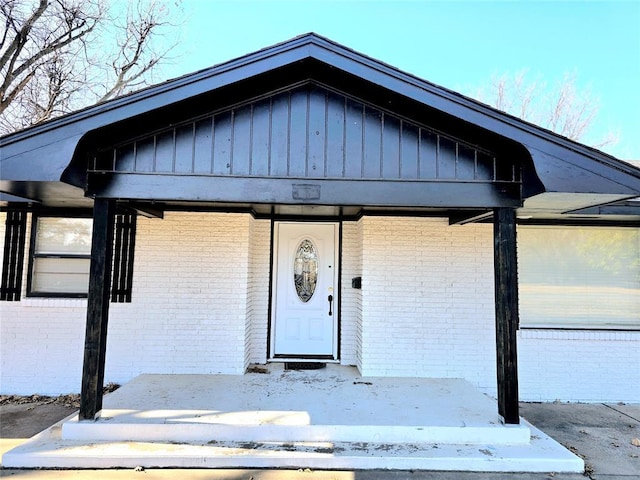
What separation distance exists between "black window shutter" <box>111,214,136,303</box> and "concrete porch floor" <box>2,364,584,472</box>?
5.02 ft

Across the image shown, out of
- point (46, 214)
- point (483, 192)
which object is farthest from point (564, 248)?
point (46, 214)

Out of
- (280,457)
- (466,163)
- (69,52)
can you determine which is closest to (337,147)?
(466,163)

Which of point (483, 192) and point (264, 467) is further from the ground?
point (483, 192)

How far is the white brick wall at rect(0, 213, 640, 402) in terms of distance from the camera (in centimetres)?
550

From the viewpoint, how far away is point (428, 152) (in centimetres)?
385

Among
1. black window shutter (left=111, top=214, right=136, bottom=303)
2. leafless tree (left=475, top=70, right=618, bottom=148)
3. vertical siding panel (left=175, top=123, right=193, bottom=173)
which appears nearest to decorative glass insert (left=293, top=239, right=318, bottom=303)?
black window shutter (left=111, top=214, right=136, bottom=303)

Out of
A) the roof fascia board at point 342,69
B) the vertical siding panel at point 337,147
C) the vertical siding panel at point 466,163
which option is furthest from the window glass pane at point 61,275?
the vertical siding panel at point 466,163

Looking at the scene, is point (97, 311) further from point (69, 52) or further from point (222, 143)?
point (69, 52)

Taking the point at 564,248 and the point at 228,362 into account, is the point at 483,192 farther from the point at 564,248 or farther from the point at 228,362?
the point at 228,362

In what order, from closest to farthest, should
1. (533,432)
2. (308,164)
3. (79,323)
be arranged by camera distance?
1. (308,164)
2. (533,432)
3. (79,323)

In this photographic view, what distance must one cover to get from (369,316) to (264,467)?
2700 millimetres

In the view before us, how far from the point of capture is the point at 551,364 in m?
5.54

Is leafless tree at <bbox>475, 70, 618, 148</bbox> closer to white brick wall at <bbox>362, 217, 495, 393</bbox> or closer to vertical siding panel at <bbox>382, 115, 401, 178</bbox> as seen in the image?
white brick wall at <bbox>362, 217, 495, 393</bbox>

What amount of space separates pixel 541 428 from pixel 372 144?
3921 mm
